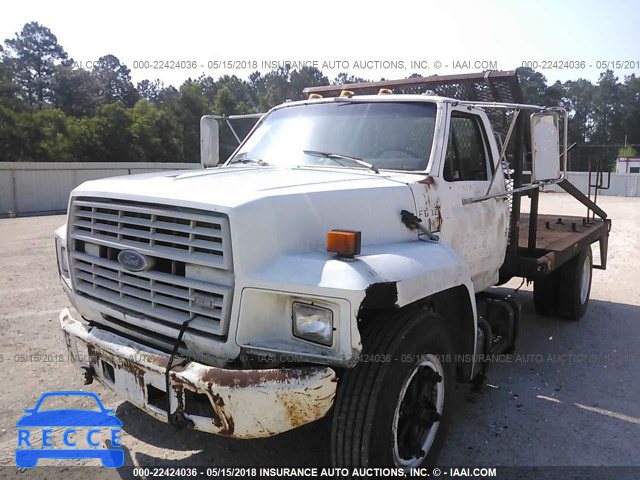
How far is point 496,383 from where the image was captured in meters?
4.56

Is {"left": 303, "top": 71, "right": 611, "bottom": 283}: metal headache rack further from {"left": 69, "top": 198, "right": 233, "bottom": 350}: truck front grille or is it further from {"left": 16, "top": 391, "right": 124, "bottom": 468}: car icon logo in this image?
{"left": 16, "top": 391, "right": 124, "bottom": 468}: car icon logo

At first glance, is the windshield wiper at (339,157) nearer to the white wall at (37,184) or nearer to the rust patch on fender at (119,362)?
the rust patch on fender at (119,362)

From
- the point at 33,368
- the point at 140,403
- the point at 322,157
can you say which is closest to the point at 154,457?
the point at 140,403

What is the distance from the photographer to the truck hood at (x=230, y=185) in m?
2.72

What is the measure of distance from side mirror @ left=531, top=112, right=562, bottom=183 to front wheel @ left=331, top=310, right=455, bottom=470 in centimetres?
169

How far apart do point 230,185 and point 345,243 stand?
0.77 meters

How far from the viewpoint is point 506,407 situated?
411 cm

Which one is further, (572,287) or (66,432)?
(572,287)

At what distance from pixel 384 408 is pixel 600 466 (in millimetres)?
1693

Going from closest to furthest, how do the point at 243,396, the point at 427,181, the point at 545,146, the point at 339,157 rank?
the point at 243,396, the point at 427,181, the point at 339,157, the point at 545,146

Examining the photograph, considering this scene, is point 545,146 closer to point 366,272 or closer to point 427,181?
point 427,181

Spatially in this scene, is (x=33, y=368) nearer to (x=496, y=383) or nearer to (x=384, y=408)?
(x=384, y=408)

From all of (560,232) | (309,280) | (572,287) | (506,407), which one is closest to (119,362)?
(309,280)

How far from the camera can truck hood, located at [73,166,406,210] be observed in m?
2.72
